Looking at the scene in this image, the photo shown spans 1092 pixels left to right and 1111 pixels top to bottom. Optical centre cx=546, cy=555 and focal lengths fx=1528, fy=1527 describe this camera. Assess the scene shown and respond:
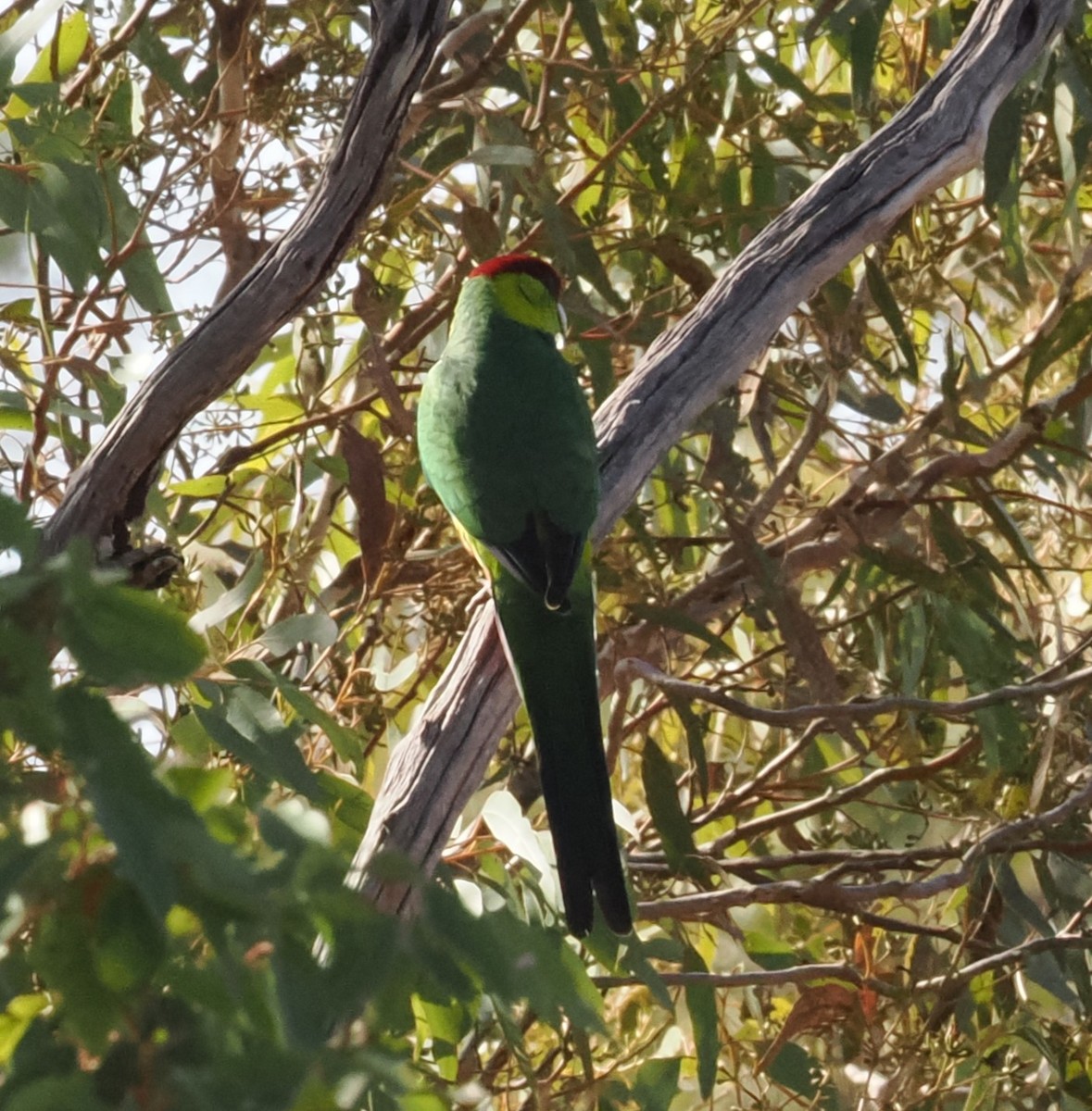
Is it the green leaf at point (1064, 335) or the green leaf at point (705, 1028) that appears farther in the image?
the green leaf at point (1064, 335)

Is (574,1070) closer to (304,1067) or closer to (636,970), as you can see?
(636,970)

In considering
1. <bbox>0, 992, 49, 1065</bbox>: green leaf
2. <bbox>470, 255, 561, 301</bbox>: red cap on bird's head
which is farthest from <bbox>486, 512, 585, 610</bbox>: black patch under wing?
<bbox>0, 992, 49, 1065</bbox>: green leaf

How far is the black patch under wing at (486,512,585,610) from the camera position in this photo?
1.65 m

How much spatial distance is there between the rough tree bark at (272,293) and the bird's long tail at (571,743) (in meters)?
0.44

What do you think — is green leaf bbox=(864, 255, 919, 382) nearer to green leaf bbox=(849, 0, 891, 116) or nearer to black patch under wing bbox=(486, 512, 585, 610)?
green leaf bbox=(849, 0, 891, 116)

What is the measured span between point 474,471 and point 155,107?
620 millimetres

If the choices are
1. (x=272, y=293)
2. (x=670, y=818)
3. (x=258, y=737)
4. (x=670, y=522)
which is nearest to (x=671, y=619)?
(x=670, y=818)

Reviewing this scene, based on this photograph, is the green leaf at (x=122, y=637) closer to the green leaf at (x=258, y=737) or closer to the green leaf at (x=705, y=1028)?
the green leaf at (x=258, y=737)

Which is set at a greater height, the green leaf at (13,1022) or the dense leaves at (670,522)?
the dense leaves at (670,522)

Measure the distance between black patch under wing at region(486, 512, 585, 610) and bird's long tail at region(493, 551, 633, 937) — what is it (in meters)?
0.02

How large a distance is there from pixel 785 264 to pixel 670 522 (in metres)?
0.86

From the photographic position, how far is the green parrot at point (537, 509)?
5.07 ft

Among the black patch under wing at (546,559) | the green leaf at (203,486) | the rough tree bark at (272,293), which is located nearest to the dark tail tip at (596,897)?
the black patch under wing at (546,559)

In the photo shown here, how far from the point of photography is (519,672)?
1.54 m
